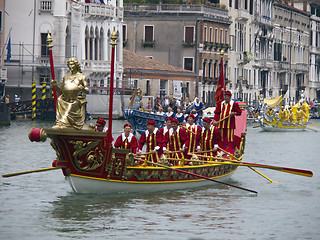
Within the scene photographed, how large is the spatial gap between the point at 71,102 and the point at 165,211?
2.65m

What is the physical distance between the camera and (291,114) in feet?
153

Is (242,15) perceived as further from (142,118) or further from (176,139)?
(176,139)

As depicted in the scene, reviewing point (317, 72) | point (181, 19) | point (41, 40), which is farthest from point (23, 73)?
point (317, 72)

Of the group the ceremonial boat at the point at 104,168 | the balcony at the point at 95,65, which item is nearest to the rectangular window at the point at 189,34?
the balcony at the point at 95,65

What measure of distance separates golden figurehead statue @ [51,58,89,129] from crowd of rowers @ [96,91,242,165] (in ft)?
4.87

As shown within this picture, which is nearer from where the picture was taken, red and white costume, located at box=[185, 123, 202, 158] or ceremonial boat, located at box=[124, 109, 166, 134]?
red and white costume, located at box=[185, 123, 202, 158]

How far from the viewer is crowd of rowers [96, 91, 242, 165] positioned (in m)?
17.9

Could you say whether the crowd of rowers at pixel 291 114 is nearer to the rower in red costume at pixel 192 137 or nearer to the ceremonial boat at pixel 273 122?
the ceremonial boat at pixel 273 122

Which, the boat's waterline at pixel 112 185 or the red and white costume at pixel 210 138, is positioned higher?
the red and white costume at pixel 210 138

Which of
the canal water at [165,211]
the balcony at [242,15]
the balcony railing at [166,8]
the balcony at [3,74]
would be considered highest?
the balcony at [242,15]

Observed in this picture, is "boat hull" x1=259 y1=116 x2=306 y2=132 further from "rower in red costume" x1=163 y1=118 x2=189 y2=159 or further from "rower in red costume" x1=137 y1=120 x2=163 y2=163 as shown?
"rower in red costume" x1=137 y1=120 x2=163 y2=163

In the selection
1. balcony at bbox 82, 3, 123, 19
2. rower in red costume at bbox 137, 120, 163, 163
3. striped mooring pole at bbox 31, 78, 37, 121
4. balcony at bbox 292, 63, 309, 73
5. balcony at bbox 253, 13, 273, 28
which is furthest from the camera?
balcony at bbox 292, 63, 309, 73

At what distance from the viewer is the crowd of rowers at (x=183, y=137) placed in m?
17.9

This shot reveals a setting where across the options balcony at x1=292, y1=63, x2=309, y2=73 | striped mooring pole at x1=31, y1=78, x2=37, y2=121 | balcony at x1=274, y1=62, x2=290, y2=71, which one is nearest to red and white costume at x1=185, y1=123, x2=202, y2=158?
striped mooring pole at x1=31, y1=78, x2=37, y2=121
